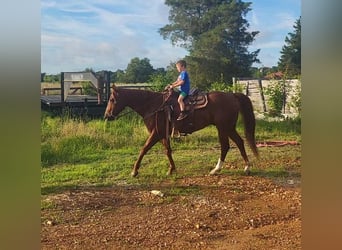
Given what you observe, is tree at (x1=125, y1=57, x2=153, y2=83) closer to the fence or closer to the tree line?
the tree line

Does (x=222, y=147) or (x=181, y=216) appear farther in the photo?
(x=222, y=147)

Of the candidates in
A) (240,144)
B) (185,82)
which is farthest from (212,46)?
(240,144)

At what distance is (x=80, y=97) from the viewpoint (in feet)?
9.88

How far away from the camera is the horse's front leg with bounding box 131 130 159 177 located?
3.06 metres

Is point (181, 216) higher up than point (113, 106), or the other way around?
point (113, 106)

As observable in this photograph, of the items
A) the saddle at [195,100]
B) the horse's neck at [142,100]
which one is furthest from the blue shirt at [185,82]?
the horse's neck at [142,100]

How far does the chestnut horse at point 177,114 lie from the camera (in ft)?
10.1

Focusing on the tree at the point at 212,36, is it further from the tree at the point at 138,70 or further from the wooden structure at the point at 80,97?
the wooden structure at the point at 80,97

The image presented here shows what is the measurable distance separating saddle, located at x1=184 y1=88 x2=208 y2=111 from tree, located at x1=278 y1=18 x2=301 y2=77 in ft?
1.85

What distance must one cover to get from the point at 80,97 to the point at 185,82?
70cm

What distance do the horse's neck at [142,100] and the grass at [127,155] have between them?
0.23ft

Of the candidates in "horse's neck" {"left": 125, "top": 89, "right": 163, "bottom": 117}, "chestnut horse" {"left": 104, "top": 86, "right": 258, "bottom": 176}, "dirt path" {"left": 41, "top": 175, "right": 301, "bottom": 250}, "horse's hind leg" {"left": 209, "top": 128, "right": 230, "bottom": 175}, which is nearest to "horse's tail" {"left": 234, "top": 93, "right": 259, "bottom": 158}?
"chestnut horse" {"left": 104, "top": 86, "right": 258, "bottom": 176}

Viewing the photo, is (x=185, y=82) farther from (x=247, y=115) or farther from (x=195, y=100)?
(x=247, y=115)
